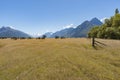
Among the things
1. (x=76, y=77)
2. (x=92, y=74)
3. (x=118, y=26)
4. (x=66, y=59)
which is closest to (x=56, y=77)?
(x=76, y=77)

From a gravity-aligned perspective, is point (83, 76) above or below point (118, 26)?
below

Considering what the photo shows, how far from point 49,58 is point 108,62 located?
826 centimetres

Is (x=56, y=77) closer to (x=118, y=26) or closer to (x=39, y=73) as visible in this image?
(x=39, y=73)

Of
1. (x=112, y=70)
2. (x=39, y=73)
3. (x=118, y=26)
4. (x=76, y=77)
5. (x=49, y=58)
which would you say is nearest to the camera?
(x=76, y=77)

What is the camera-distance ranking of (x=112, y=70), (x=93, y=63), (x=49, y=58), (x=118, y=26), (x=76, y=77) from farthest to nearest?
(x=118, y=26), (x=49, y=58), (x=93, y=63), (x=112, y=70), (x=76, y=77)

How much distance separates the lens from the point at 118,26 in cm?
8256

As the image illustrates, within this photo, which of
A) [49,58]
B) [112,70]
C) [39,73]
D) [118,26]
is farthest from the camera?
[118,26]

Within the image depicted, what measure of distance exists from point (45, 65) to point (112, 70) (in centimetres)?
828

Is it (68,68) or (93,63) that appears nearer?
(68,68)

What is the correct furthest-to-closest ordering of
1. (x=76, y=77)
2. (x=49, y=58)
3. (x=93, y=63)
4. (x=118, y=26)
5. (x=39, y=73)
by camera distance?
(x=118, y=26) < (x=49, y=58) < (x=93, y=63) < (x=39, y=73) < (x=76, y=77)

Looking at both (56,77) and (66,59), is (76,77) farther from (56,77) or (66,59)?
(66,59)

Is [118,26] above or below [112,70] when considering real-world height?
above

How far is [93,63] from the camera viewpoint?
87.7 ft

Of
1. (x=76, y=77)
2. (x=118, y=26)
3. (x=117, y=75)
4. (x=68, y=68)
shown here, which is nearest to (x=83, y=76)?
(x=76, y=77)
